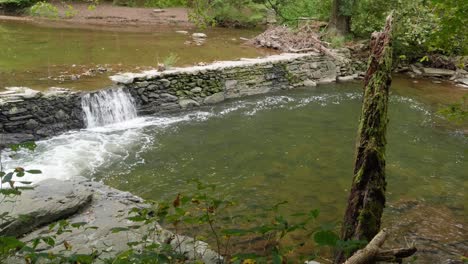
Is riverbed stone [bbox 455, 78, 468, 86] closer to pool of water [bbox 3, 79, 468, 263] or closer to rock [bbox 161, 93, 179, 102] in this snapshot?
pool of water [bbox 3, 79, 468, 263]

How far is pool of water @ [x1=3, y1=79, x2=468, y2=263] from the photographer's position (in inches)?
245

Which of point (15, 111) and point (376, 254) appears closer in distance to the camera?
point (376, 254)

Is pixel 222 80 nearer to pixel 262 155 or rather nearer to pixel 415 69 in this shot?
pixel 262 155

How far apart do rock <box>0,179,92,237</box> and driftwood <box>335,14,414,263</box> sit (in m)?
2.92

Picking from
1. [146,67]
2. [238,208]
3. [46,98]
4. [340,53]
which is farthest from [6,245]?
[340,53]

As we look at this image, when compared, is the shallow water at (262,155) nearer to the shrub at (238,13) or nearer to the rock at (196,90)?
the rock at (196,90)

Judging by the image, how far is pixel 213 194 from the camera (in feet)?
20.3

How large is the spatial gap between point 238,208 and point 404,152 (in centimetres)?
411

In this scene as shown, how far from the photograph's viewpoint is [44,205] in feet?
14.8

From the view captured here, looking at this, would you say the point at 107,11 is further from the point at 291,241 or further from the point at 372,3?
the point at 291,241

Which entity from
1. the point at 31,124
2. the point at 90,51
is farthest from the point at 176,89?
the point at 90,51

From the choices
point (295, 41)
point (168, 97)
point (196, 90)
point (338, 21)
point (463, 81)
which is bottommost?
point (168, 97)

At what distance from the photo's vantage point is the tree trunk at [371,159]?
11.6 ft

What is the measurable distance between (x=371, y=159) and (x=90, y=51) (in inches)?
456
